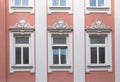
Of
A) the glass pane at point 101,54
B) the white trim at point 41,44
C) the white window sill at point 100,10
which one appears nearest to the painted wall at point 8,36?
the white trim at point 41,44

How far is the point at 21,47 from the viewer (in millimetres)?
16547

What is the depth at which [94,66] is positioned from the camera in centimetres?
1661

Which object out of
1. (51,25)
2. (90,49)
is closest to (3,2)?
(51,25)

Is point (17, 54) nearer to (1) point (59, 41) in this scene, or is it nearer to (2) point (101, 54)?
(1) point (59, 41)

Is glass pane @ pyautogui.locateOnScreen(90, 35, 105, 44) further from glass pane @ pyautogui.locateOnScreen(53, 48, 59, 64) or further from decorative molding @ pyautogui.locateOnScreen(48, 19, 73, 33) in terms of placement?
glass pane @ pyautogui.locateOnScreen(53, 48, 59, 64)

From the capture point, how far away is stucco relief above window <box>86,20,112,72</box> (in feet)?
54.4

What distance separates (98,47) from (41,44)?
2889 mm

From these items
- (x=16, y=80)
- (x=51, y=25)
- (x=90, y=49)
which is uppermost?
(x=51, y=25)

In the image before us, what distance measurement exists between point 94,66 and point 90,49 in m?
0.87

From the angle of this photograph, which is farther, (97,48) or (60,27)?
(97,48)

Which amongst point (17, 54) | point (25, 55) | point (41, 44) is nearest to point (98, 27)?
point (41, 44)

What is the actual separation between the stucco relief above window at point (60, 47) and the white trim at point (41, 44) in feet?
0.85

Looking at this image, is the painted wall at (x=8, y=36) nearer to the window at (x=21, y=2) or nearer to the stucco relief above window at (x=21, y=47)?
the stucco relief above window at (x=21, y=47)

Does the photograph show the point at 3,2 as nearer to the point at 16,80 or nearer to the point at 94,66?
the point at 16,80
